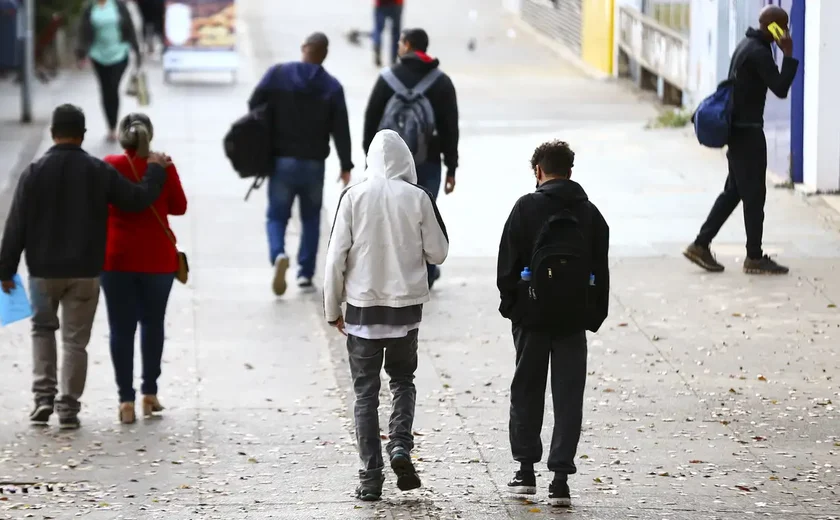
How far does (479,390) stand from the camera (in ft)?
28.2

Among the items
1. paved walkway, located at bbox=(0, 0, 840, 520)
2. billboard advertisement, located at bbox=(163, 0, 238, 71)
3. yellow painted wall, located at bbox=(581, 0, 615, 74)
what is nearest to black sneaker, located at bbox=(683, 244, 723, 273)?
paved walkway, located at bbox=(0, 0, 840, 520)

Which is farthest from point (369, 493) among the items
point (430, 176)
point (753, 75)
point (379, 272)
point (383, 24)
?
point (383, 24)

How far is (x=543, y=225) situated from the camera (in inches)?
244

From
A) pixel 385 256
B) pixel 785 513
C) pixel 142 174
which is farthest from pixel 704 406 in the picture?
pixel 142 174

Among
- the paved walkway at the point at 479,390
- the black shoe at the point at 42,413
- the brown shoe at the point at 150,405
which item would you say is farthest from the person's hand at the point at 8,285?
the brown shoe at the point at 150,405

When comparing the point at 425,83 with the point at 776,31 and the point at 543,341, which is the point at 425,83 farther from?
the point at 543,341

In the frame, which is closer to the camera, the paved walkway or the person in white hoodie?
the person in white hoodie

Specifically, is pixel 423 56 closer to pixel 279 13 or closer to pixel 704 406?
pixel 704 406

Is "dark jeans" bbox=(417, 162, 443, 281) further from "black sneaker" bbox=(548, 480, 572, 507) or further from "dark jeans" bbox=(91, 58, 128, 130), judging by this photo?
"dark jeans" bbox=(91, 58, 128, 130)

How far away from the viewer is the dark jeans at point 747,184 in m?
10.6

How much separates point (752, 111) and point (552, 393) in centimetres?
475

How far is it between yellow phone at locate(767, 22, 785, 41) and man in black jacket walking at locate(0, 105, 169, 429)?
14.7ft

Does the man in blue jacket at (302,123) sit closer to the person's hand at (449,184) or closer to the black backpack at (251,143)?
the black backpack at (251,143)

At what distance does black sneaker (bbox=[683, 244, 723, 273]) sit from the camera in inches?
437
